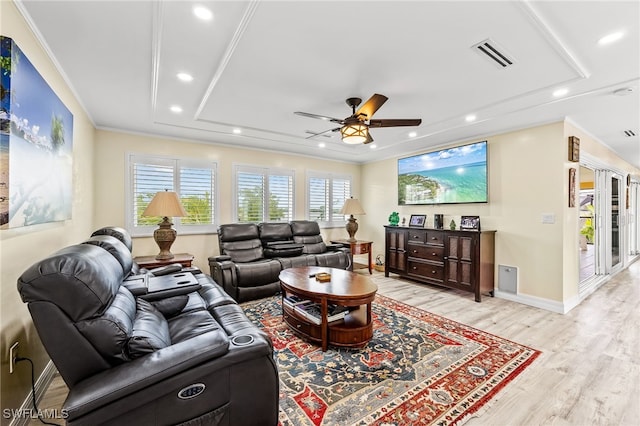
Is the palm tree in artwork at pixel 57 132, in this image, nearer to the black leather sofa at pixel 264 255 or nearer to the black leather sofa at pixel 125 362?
the black leather sofa at pixel 125 362

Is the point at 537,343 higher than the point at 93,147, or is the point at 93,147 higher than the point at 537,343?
the point at 93,147

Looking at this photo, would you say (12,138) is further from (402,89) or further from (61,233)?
(402,89)

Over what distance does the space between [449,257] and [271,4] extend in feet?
13.7

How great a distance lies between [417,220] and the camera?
5.49 meters

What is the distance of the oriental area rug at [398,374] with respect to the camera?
1.85 meters

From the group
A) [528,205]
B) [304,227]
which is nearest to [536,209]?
[528,205]

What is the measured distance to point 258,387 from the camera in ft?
4.99

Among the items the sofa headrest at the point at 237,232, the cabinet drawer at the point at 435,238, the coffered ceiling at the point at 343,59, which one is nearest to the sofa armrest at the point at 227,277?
the sofa headrest at the point at 237,232

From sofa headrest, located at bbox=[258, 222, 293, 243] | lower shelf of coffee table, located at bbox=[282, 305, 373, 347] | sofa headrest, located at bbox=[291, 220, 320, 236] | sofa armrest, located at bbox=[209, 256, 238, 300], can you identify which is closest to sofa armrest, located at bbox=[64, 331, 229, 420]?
lower shelf of coffee table, located at bbox=[282, 305, 373, 347]

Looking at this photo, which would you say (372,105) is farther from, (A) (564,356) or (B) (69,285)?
(A) (564,356)

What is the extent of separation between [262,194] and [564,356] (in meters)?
4.83

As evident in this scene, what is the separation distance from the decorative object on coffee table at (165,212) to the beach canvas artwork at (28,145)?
1312 millimetres

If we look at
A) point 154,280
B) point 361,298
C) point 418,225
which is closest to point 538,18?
point 361,298

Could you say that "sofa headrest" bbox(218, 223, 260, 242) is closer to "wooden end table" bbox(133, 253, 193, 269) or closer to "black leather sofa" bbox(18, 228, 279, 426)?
"wooden end table" bbox(133, 253, 193, 269)
